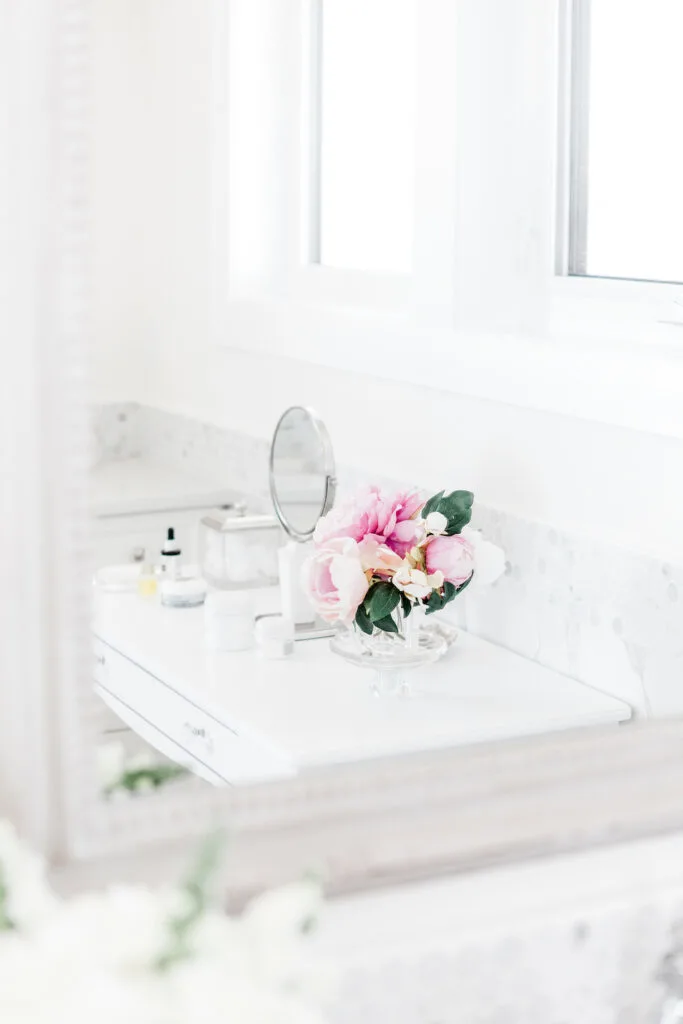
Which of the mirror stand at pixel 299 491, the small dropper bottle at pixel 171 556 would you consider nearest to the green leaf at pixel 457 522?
the mirror stand at pixel 299 491

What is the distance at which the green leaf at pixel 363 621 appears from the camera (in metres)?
1.04

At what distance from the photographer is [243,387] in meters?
1.21

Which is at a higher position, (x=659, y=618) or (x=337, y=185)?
(x=337, y=185)

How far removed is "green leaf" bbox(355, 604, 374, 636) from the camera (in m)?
1.04

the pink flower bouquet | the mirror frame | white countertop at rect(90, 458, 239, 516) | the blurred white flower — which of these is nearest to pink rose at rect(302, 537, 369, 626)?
the pink flower bouquet

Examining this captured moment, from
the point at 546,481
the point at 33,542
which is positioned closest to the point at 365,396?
the point at 546,481

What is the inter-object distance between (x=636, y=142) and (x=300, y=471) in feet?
1.35

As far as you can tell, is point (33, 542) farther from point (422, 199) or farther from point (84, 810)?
point (422, 199)

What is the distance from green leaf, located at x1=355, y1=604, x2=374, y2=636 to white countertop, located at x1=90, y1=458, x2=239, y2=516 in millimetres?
161

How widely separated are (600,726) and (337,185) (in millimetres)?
632

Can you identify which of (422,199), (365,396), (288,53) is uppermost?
(288,53)

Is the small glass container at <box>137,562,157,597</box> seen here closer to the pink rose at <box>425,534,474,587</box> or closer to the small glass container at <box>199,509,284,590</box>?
the small glass container at <box>199,509,284,590</box>

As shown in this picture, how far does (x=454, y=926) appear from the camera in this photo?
0.66 meters

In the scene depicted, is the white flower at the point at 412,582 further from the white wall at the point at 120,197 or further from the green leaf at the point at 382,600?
the white wall at the point at 120,197
